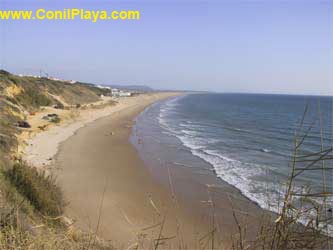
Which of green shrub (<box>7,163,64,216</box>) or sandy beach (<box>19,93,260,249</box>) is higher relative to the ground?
green shrub (<box>7,163,64,216</box>)

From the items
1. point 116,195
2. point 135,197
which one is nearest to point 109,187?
point 116,195

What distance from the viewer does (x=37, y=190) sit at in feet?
22.9

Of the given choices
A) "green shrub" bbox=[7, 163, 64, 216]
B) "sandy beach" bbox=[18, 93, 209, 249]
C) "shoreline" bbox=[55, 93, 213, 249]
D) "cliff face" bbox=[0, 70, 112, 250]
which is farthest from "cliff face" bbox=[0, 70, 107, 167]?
"green shrub" bbox=[7, 163, 64, 216]

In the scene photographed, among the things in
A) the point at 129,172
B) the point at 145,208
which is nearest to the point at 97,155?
the point at 129,172

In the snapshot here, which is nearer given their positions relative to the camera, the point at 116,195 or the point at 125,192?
the point at 116,195

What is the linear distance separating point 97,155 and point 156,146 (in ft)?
15.0

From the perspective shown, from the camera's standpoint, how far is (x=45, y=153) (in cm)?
1750

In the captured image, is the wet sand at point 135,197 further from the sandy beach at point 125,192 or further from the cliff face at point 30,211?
the cliff face at point 30,211

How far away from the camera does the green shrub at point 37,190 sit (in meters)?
6.78

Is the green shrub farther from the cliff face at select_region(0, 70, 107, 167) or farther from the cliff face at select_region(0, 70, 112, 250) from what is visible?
the cliff face at select_region(0, 70, 107, 167)

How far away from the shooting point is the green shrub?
678cm

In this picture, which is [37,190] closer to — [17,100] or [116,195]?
[116,195]

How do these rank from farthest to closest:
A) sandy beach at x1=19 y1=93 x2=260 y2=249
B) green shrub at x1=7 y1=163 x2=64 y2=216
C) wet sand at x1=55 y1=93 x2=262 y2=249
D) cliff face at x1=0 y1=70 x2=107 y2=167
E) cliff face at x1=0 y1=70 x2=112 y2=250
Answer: cliff face at x1=0 y1=70 x2=107 y2=167 → sandy beach at x1=19 y1=93 x2=260 y2=249 → wet sand at x1=55 y1=93 x2=262 y2=249 → green shrub at x1=7 y1=163 x2=64 y2=216 → cliff face at x1=0 y1=70 x2=112 y2=250

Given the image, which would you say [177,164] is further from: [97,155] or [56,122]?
[56,122]
